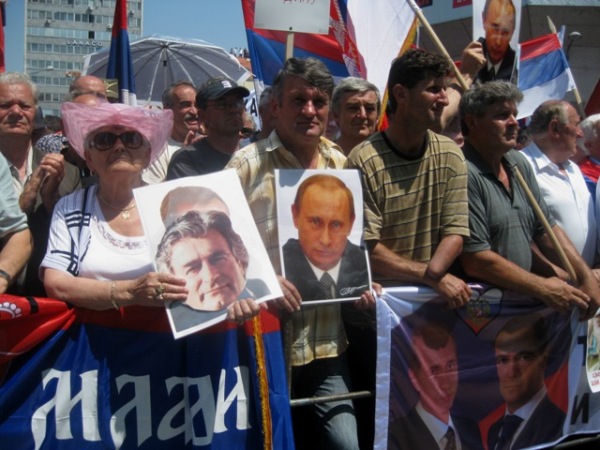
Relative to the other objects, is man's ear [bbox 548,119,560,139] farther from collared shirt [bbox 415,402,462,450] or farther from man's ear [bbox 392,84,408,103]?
collared shirt [bbox 415,402,462,450]

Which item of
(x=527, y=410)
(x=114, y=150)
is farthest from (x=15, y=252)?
(x=527, y=410)

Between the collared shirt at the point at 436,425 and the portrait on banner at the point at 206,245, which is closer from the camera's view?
the portrait on banner at the point at 206,245

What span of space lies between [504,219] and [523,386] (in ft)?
2.87

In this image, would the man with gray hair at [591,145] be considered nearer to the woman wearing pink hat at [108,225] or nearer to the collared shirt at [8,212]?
the woman wearing pink hat at [108,225]

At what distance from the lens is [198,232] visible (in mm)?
3180

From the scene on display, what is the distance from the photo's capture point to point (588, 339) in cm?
429

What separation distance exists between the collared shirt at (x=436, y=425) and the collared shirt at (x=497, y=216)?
0.82 m

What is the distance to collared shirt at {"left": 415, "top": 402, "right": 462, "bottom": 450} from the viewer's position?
12.2 ft

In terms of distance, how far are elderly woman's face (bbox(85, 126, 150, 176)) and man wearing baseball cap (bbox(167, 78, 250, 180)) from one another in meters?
1.02

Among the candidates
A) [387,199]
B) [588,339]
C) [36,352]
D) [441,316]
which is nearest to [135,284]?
[36,352]

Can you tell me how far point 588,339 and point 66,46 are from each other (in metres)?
85.0

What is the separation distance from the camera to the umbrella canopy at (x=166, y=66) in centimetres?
884

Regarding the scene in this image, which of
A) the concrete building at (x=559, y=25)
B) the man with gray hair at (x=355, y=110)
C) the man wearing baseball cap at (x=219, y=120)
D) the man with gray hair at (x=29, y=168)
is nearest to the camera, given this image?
the man with gray hair at (x=29, y=168)

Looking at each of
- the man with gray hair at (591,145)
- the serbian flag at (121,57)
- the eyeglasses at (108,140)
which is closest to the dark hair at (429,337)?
the eyeglasses at (108,140)
